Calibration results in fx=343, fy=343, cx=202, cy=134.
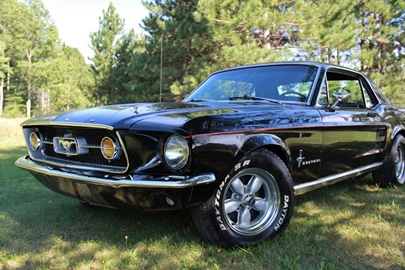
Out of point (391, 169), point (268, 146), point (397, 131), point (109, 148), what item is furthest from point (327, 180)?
point (109, 148)

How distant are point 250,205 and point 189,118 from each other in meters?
0.85

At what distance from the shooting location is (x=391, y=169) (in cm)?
427

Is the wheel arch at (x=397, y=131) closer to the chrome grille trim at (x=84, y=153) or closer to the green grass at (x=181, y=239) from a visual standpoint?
the green grass at (x=181, y=239)

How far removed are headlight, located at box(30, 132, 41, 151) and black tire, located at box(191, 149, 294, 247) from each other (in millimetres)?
1518

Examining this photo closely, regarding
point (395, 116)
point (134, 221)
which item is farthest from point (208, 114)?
point (395, 116)

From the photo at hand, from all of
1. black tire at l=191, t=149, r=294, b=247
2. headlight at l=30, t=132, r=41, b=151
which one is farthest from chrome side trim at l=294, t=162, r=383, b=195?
headlight at l=30, t=132, r=41, b=151

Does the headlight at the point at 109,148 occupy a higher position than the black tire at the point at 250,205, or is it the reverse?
the headlight at the point at 109,148

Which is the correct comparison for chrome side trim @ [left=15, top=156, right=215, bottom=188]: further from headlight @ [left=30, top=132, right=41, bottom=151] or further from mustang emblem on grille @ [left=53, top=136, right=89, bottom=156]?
headlight @ [left=30, top=132, right=41, bottom=151]

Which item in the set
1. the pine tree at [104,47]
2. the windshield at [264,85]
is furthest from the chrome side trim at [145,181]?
the pine tree at [104,47]

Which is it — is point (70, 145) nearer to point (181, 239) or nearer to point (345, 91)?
point (181, 239)

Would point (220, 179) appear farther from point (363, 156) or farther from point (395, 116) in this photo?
point (395, 116)

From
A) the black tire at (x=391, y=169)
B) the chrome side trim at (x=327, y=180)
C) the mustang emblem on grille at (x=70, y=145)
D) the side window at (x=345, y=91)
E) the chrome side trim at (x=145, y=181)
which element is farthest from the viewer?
the black tire at (x=391, y=169)

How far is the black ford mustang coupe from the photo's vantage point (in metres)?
2.14

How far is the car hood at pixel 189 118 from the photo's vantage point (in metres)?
2.18
